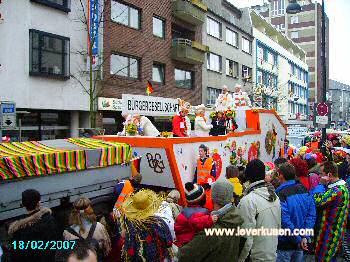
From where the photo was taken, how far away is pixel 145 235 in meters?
4.46

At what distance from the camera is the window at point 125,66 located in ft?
71.1

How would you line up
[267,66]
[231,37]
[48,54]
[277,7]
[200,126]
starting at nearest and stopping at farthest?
[200,126] < [48,54] < [231,37] < [267,66] < [277,7]

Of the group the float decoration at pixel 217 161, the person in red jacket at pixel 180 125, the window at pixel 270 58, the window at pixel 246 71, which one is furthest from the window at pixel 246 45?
the float decoration at pixel 217 161

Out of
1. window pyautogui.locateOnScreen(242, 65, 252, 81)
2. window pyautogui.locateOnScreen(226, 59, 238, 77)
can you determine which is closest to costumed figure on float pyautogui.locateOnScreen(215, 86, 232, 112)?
window pyautogui.locateOnScreen(226, 59, 238, 77)

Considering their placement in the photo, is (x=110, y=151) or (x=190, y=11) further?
(x=190, y=11)

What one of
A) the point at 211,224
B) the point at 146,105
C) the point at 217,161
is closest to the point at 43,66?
the point at 146,105

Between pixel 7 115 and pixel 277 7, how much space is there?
78.0 metres

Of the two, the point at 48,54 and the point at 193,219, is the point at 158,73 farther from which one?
the point at 193,219

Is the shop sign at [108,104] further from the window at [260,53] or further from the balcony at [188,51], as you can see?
the window at [260,53]

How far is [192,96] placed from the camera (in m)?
30.2

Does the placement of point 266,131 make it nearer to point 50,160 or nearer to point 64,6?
point 50,160

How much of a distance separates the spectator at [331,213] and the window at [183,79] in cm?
2301

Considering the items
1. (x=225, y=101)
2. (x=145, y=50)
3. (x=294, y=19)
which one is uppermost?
(x=294, y=19)
